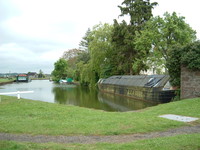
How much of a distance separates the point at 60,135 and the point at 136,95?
20.8 metres

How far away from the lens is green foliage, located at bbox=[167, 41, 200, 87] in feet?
50.1

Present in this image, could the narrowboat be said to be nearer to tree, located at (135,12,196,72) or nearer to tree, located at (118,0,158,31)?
tree, located at (135,12,196,72)

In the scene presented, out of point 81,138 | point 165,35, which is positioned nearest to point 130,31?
point 165,35

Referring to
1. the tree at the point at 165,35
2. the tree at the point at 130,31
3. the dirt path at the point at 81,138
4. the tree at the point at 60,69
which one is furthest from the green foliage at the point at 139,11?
the tree at the point at 60,69

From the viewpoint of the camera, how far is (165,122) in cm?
848

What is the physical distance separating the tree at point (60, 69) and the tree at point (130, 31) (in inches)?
1953

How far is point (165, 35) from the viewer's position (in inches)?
1025

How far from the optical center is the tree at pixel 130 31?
115ft

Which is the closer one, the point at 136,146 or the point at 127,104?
the point at 136,146

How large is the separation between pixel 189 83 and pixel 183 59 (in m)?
1.90

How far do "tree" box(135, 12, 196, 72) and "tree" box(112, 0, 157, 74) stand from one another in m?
6.51

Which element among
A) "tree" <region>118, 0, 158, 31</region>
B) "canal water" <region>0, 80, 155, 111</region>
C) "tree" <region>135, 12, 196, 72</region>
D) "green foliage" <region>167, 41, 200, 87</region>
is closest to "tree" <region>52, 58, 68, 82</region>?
"canal water" <region>0, 80, 155, 111</region>

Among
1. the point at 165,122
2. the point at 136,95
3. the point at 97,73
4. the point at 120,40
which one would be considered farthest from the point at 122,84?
the point at 165,122

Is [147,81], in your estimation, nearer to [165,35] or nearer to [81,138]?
[165,35]
